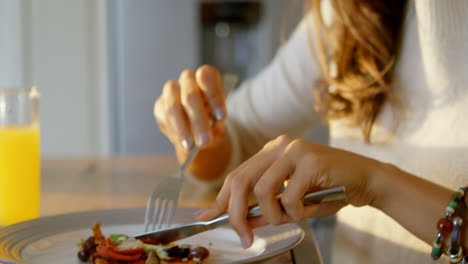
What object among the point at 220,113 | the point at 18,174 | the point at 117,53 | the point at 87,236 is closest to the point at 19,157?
the point at 18,174

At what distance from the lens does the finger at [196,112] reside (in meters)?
0.84

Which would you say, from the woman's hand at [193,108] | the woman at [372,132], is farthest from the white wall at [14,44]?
the woman's hand at [193,108]

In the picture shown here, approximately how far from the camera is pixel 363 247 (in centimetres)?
89

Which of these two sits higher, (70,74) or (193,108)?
(193,108)

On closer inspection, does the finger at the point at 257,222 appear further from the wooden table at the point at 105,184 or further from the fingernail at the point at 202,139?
the wooden table at the point at 105,184

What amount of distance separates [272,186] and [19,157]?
18.0 inches

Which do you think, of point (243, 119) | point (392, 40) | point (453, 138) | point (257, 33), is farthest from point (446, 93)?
point (257, 33)

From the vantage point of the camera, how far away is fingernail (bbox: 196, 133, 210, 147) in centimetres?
83

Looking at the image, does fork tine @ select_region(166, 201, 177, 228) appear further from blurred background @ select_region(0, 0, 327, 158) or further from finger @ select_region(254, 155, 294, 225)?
blurred background @ select_region(0, 0, 327, 158)

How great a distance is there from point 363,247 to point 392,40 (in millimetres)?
411

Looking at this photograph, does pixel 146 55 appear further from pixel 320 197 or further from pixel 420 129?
pixel 320 197

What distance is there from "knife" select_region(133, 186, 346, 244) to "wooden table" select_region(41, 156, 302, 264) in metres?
0.35

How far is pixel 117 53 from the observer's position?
339 centimetres

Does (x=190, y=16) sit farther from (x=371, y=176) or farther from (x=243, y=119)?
(x=371, y=176)
